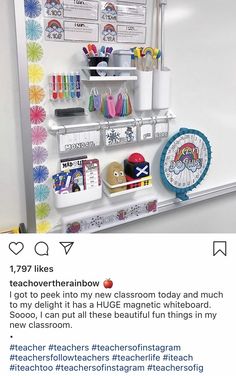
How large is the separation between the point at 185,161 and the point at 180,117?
0.14 m

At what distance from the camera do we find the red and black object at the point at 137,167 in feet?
3.38

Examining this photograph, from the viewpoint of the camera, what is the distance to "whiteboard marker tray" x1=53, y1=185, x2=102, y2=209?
93cm

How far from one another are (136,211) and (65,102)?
40 centimetres

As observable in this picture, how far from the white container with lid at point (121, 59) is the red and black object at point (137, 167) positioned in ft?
0.79

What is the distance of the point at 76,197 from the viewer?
95 cm
